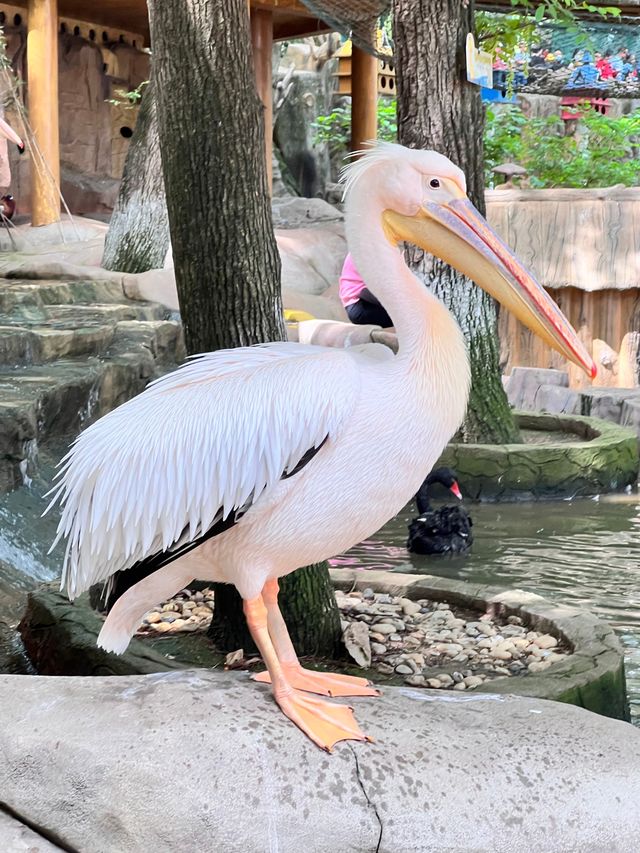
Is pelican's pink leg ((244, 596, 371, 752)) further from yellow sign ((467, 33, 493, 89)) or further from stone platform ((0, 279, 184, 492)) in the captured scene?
yellow sign ((467, 33, 493, 89))

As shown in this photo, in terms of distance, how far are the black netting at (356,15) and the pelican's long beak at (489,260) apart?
677 centimetres

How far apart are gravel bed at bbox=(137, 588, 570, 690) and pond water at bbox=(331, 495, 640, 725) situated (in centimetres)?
54

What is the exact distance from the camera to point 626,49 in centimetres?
1125

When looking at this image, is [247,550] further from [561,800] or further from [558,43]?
[558,43]

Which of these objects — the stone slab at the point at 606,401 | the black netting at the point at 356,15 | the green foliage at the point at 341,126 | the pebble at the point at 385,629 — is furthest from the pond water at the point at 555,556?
the green foliage at the point at 341,126

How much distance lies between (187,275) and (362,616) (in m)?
1.27

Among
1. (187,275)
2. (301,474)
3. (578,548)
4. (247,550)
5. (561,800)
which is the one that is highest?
(187,275)

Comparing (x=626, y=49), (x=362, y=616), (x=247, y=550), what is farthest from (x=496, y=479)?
(x=626, y=49)

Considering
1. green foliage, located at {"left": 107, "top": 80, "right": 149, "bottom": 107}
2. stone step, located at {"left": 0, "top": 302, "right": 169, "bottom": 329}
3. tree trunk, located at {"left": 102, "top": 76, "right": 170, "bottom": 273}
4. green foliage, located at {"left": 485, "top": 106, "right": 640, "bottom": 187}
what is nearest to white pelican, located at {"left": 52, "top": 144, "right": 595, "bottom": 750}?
stone step, located at {"left": 0, "top": 302, "right": 169, "bottom": 329}

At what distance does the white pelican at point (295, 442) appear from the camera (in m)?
2.37

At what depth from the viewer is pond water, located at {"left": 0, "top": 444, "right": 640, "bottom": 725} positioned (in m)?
4.65

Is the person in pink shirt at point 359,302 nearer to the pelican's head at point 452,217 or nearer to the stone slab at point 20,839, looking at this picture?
the pelican's head at point 452,217

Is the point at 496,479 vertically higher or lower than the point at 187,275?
lower

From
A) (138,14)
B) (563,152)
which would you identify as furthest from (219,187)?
(138,14)
